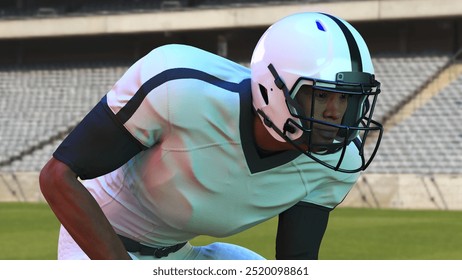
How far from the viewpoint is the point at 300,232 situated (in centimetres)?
296

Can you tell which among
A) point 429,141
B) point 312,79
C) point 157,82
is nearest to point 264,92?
point 312,79

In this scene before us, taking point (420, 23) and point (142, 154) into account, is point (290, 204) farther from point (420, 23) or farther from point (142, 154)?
point (420, 23)

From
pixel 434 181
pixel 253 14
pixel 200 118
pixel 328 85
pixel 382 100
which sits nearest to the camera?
pixel 328 85

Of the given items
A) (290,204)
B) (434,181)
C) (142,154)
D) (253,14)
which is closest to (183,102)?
(142,154)

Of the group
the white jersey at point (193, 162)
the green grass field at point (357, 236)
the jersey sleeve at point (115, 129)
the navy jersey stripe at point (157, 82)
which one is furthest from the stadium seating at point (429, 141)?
the jersey sleeve at point (115, 129)

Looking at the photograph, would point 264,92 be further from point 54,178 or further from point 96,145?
point 54,178

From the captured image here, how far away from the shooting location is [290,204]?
2.91 metres

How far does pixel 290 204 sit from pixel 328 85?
66 cm

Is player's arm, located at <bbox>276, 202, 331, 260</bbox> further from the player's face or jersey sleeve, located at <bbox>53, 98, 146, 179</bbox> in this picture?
jersey sleeve, located at <bbox>53, 98, 146, 179</bbox>

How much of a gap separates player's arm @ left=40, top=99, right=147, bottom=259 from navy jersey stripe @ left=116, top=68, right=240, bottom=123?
41mm

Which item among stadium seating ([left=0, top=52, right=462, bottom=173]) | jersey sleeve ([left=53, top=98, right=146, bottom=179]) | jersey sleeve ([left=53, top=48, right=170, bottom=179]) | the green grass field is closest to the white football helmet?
jersey sleeve ([left=53, top=48, right=170, bottom=179])

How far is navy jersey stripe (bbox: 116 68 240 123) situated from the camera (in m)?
2.42

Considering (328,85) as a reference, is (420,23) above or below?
below

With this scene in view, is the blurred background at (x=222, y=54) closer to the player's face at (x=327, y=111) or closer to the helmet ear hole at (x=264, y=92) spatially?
the helmet ear hole at (x=264, y=92)
